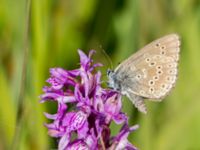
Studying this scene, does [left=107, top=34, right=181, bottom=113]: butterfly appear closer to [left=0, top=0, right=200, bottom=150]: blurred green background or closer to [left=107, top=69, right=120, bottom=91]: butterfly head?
[left=107, top=69, right=120, bottom=91]: butterfly head

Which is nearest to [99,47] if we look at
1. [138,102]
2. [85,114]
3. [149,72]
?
[149,72]

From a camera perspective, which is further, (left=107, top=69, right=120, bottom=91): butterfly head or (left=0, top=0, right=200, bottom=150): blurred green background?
(left=0, top=0, right=200, bottom=150): blurred green background

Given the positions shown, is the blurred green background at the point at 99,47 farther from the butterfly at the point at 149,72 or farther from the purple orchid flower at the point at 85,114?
the purple orchid flower at the point at 85,114

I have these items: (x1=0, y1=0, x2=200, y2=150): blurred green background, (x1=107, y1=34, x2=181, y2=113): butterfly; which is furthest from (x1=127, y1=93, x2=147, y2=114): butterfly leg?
(x1=0, y1=0, x2=200, y2=150): blurred green background

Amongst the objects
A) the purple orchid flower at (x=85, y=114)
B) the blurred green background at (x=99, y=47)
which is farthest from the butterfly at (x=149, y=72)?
the blurred green background at (x=99, y=47)

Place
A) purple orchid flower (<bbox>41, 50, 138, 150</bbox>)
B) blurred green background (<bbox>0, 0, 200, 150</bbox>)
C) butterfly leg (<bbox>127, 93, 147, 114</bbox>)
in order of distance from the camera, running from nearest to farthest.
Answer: purple orchid flower (<bbox>41, 50, 138, 150</bbox>)
butterfly leg (<bbox>127, 93, 147, 114</bbox>)
blurred green background (<bbox>0, 0, 200, 150</bbox>)

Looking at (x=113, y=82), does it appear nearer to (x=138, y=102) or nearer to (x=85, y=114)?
(x=138, y=102)

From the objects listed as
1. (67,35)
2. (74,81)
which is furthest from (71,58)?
(74,81)
